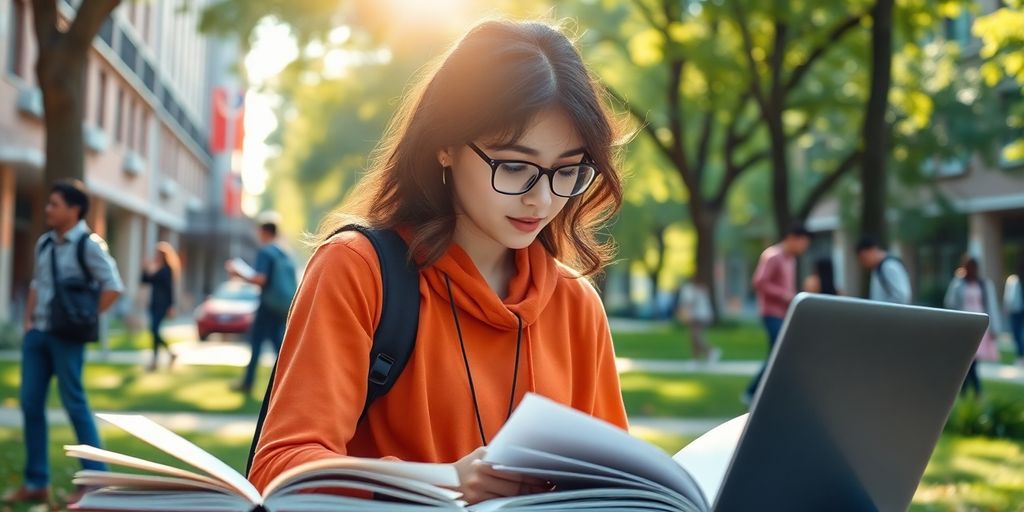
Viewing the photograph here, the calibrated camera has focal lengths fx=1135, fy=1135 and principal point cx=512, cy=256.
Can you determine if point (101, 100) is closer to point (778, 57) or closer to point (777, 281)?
point (778, 57)

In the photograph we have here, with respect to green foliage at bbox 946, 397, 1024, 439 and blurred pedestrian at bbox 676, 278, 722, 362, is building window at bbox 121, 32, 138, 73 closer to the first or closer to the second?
blurred pedestrian at bbox 676, 278, 722, 362

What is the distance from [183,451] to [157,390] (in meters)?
10.8

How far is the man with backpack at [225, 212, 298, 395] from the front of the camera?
1114 centimetres

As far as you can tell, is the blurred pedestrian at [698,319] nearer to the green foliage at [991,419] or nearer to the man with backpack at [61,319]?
the green foliage at [991,419]

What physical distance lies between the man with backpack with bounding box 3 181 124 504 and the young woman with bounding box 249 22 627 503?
4.65 metres

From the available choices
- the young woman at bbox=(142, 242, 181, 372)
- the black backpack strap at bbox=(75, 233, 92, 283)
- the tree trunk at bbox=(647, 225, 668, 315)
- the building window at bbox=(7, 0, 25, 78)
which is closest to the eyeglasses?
the black backpack strap at bbox=(75, 233, 92, 283)

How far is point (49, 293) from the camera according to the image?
6473mm

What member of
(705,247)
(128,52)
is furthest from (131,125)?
(705,247)

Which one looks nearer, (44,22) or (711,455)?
(711,455)

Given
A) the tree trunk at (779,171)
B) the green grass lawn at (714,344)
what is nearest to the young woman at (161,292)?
the green grass lawn at (714,344)

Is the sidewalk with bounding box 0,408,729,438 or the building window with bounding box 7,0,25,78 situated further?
the building window with bounding box 7,0,25,78

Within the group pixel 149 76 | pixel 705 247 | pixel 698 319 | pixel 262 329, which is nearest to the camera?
pixel 262 329

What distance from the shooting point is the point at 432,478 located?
1.48m

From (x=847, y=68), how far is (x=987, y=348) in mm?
10003
